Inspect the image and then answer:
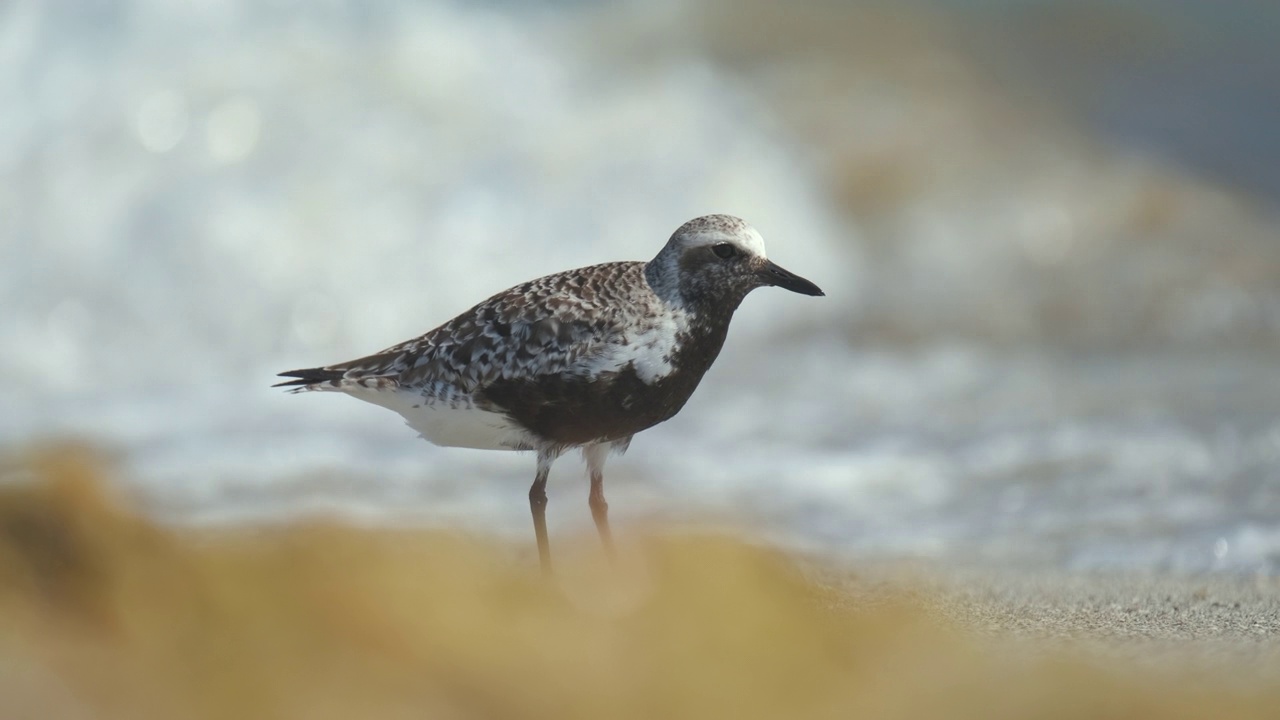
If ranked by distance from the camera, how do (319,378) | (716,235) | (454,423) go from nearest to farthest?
(716,235), (454,423), (319,378)

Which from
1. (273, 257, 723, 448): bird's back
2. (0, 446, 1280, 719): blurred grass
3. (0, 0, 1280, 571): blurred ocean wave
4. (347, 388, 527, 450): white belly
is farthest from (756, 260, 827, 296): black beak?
(0, 446, 1280, 719): blurred grass

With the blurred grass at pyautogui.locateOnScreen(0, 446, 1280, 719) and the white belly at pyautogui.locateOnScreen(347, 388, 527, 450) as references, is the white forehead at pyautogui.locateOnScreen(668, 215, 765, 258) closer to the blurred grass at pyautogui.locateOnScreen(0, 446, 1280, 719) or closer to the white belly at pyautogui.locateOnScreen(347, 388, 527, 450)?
the white belly at pyautogui.locateOnScreen(347, 388, 527, 450)

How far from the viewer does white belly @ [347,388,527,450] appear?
501 cm

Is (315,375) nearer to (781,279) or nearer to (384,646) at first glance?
(781,279)

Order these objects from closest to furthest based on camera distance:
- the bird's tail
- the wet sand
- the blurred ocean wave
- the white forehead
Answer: the wet sand → the white forehead → the bird's tail → the blurred ocean wave

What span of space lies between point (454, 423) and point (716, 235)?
1.20m

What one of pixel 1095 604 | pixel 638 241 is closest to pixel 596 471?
pixel 1095 604

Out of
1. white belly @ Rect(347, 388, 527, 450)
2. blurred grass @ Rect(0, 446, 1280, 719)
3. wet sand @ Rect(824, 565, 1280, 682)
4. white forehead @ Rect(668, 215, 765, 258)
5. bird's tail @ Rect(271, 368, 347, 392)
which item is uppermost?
white forehead @ Rect(668, 215, 765, 258)

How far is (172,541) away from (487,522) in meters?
5.50

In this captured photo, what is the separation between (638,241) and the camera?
11.5m

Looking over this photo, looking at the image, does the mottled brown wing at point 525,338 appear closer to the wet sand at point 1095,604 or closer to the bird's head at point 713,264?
the bird's head at point 713,264

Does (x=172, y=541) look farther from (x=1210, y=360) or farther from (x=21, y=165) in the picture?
(x=21, y=165)

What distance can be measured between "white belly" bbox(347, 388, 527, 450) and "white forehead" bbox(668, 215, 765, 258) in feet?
2.97

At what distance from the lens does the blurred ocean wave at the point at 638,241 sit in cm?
847
